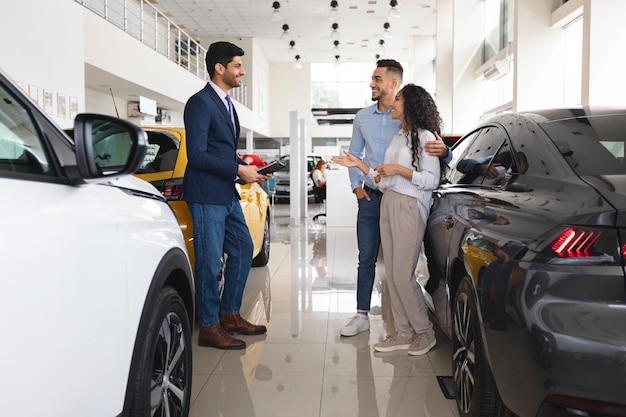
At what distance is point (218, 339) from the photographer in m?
3.55

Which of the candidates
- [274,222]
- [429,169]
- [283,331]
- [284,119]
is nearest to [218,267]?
[283,331]

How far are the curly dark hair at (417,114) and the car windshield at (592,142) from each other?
3.64 ft

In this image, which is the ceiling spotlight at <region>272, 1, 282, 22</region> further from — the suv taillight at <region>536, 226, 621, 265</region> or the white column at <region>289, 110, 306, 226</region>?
the suv taillight at <region>536, 226, 621, 265</region>

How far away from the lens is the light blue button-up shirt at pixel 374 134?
3867 mm

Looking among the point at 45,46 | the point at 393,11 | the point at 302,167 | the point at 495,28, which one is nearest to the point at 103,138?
the point at 45,46

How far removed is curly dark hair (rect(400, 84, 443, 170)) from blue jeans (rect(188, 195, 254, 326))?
1.12m

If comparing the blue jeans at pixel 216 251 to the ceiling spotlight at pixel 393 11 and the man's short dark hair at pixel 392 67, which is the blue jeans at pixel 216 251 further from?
the ceiling spotlight at pixel 393 11

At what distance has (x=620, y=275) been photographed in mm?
1532

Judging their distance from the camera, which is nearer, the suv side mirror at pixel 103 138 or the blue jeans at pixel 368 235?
the suv side mirror at pixel 103 138

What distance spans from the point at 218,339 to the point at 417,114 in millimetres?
1724

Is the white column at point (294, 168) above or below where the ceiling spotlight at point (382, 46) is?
below

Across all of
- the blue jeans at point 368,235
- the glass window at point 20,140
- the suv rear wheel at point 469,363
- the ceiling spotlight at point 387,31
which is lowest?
the suv rear wheel at point 469,363

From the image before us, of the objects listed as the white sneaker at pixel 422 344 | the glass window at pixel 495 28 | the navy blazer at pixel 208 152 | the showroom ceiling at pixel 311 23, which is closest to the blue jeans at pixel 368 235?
the white sneaker at pixel 422 344

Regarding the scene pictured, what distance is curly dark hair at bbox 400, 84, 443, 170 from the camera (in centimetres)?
339
